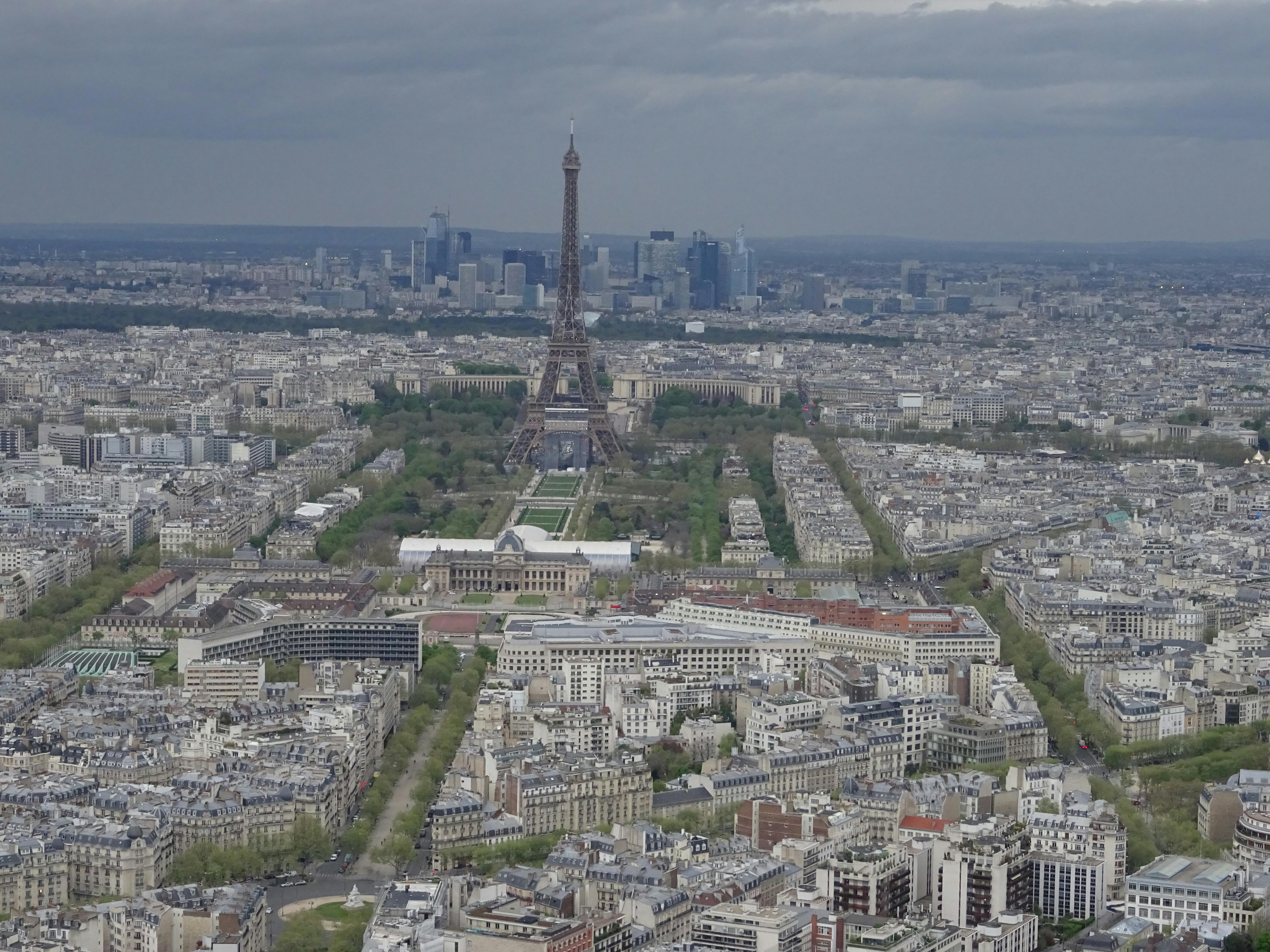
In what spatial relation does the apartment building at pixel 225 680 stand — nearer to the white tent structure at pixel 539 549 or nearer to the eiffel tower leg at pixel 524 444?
the white tent structure at pixel 539 549

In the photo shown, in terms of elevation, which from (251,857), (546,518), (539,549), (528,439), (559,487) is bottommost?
(559,487)

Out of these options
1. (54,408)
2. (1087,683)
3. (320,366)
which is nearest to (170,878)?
(1087,683)

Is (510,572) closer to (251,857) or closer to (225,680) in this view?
(225,680)

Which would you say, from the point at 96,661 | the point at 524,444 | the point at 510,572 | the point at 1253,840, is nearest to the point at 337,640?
the point at 96,661

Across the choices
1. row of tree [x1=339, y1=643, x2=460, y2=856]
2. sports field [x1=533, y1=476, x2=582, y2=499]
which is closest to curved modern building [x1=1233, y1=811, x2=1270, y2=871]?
row of tree [x1=339, y1=643, x2=460, y2=856]

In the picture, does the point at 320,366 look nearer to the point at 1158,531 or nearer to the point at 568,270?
the point at 568,270

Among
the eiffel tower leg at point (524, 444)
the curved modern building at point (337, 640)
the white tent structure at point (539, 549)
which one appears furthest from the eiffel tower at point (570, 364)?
the curved modern building at point (337, 640)
